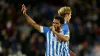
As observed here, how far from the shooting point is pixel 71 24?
13914 mm

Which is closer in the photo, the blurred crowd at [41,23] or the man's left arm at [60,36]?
the man's left arm at [60,36]

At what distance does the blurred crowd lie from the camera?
12.8m

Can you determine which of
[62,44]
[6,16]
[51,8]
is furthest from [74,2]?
[62,44]

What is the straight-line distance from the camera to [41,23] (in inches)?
552

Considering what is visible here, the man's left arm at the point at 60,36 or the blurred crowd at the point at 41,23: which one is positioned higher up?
the man's left arm at the point at 60,36

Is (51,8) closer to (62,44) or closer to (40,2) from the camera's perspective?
(40,2)

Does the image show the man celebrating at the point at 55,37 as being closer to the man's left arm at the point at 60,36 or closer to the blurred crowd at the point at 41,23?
the man's left arm at the point at 60,36

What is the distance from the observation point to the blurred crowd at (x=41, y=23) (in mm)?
12844

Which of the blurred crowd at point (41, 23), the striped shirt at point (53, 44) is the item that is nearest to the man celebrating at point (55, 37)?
the striped shirt at point (53, 44)

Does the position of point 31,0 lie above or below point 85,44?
above

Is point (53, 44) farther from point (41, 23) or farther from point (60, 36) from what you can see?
point (41, 23)

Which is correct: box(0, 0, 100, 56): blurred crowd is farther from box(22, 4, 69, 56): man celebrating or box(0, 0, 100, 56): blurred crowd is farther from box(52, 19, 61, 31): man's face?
box(52, 19, 61, 31): man's face

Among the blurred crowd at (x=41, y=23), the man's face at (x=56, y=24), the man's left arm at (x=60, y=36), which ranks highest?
the man's face at (x=56, y=24)

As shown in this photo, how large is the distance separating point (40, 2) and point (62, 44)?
8792 millimetres
